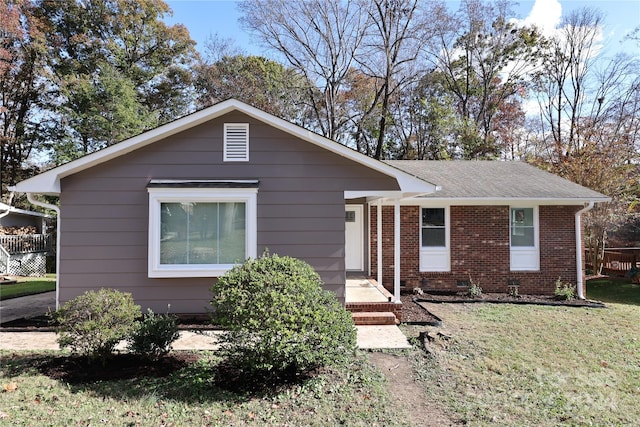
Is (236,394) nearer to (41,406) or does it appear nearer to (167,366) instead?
(167,366)

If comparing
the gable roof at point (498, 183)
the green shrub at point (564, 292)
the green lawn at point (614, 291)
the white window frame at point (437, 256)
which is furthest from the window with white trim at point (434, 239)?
the green lawn at point (614, 291)

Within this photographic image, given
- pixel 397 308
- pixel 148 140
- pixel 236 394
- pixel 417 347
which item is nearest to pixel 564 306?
pixel 397 308

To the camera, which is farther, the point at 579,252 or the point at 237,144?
the point at 579,252

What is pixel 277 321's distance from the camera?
4.22 meters

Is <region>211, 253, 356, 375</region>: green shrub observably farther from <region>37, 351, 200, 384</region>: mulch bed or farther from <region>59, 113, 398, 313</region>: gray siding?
<region>59, 113, 398, 313</region>: gray siding

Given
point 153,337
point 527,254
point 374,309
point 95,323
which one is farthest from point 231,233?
point 527,254

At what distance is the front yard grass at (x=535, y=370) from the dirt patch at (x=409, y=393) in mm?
137

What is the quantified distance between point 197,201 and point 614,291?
1385 cm

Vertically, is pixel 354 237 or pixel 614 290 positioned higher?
pixel 354 237

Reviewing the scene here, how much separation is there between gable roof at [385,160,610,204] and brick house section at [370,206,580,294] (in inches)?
21.5

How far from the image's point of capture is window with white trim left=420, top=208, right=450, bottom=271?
35.9 ft

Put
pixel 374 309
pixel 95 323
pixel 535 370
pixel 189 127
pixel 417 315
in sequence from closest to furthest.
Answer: pixel 95 323
pixel 535 370
pixel 189 127
pixel 374 309
pixel 417 315

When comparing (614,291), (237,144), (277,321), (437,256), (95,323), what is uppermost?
(237,144)

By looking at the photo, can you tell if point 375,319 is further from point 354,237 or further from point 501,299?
→ point 501,299
